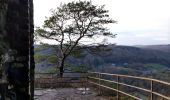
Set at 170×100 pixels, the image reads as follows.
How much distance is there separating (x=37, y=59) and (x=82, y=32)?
5.02m

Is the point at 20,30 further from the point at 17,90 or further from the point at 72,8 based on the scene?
the point at 72,8

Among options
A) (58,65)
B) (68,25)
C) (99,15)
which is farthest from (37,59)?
(99,15)

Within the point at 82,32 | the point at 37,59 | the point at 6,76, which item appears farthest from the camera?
the point at 37,59

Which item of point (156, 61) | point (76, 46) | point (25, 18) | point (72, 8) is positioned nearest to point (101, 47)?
point (76, 46)

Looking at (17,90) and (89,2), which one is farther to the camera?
(89,2)

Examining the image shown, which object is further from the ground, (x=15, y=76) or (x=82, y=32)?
(x=82, y=32)

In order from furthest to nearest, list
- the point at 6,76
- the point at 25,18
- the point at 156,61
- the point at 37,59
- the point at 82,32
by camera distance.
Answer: the point at 156,61
the point at 37,59
the point at 82,32
the point at 25,18
the point at 6,76

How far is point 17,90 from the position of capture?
624 centimetres

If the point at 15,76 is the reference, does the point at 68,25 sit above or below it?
above

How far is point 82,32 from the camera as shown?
97.3ft

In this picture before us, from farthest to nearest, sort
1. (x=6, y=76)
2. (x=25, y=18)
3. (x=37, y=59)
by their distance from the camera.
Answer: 1. (x=37, y=59)
2. (x=25, y=18)
3. (x=6, y=76)

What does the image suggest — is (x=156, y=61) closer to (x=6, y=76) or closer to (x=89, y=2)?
(x=89, y=2)

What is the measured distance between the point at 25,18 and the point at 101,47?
25046 mm

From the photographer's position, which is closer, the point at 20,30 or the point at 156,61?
the point at 20,30
